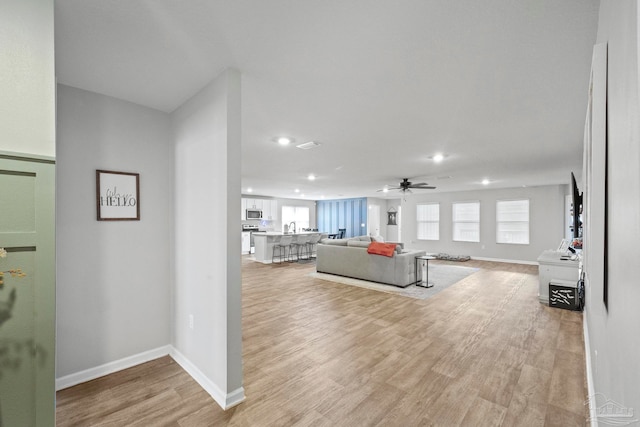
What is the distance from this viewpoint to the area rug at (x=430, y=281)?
525cm

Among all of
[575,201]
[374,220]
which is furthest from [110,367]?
[374,220]

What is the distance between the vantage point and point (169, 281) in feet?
9.44

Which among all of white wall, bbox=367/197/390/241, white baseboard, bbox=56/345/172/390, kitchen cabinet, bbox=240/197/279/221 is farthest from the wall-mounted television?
kitchen cabinet, bbox=240/197/279/221

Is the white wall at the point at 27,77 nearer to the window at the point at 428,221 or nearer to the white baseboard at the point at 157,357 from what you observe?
the white baseboard at the point at 157,357

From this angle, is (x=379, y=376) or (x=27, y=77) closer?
(x=27, y=77)

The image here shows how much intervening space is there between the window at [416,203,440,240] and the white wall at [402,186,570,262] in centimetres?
16

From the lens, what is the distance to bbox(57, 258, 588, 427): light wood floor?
1.98 m

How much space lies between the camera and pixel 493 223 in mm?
9383

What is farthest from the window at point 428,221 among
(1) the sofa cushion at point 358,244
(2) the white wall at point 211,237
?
(2) the white wall at point 211,237

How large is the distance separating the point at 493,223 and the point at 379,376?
879cm

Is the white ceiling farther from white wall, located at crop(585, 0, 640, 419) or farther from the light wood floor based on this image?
the light wood floor

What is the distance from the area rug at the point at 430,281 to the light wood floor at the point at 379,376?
865 mm

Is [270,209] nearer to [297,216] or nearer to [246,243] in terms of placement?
[297,216]

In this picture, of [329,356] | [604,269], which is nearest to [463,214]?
[329,356]
